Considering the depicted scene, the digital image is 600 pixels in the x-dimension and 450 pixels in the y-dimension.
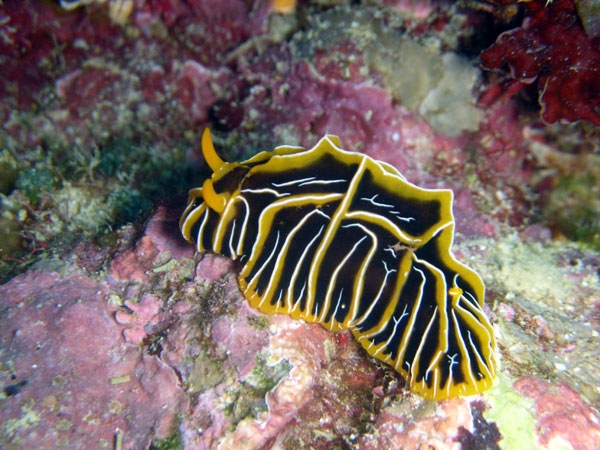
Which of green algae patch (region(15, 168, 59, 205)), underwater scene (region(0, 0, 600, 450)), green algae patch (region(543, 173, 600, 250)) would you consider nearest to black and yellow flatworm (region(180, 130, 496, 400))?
underwater scene (region(0, 0, 600, 450))

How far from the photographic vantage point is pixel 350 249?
319 centimetres

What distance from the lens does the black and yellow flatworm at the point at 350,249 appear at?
9.90 feet

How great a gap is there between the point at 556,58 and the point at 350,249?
11.0 ft

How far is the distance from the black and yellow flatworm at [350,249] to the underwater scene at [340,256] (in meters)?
0.02

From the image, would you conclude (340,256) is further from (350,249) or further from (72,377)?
(72,377)

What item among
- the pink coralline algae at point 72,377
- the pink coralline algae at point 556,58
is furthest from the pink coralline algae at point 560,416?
the pink coralline algae at point 556,58

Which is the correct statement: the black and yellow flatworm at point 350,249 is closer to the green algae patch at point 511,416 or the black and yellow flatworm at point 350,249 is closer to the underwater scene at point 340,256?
the underwater scene at point 340,256

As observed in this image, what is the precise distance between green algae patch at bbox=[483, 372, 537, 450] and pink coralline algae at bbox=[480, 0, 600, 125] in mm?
3258

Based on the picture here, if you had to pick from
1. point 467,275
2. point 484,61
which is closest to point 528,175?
point 484,61

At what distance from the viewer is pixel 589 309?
4031mm

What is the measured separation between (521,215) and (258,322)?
156 inches

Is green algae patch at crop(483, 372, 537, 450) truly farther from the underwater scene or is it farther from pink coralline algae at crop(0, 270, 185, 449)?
pink coralline algae at crop(0, 270, 185, 449)

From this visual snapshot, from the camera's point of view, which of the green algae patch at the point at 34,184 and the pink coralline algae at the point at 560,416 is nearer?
the pink coralline algae at the point at 560,416

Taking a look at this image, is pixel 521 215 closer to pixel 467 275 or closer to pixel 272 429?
pixel 467 275
